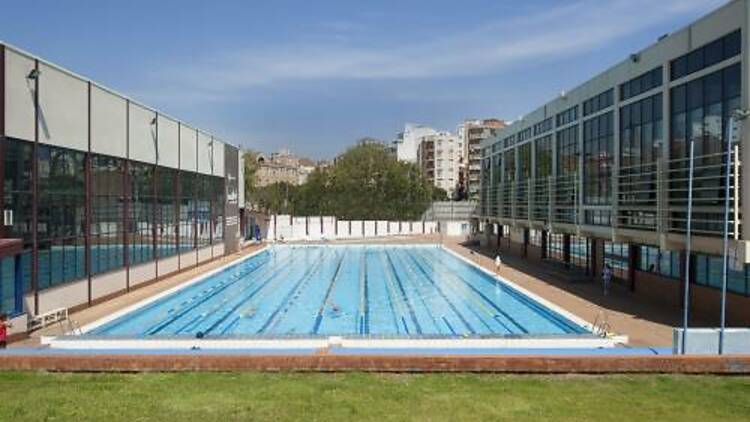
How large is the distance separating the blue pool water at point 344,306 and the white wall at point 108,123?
17.5 ft

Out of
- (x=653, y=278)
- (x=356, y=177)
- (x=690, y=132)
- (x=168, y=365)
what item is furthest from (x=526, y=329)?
(x=356, y=177)

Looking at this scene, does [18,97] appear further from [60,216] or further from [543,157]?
[543,157]

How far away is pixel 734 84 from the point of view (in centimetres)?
1628

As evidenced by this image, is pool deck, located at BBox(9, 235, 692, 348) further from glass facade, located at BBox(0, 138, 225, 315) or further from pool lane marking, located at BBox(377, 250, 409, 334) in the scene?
pool lane marking, located at BBox(377, 250, 409, 334)

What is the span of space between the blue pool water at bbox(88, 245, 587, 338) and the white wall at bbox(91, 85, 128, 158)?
210 inches

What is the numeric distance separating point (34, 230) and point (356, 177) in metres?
71.8

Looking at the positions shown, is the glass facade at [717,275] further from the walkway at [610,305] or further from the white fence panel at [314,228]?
the white fence panel at [314,228]

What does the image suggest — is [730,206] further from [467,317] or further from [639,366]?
[467,317]

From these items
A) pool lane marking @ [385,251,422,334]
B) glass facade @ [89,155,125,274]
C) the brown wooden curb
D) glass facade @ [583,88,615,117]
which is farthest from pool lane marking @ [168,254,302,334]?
glass facade @ [583,88,615,117]

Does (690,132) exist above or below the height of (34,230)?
above

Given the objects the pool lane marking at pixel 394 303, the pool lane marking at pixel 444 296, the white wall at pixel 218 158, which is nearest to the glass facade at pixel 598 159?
the pool lane marking at pixel 444 296

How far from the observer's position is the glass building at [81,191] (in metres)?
17.3

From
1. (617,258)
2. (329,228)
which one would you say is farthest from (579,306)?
(329,228)

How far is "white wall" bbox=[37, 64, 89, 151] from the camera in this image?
61.8ft
